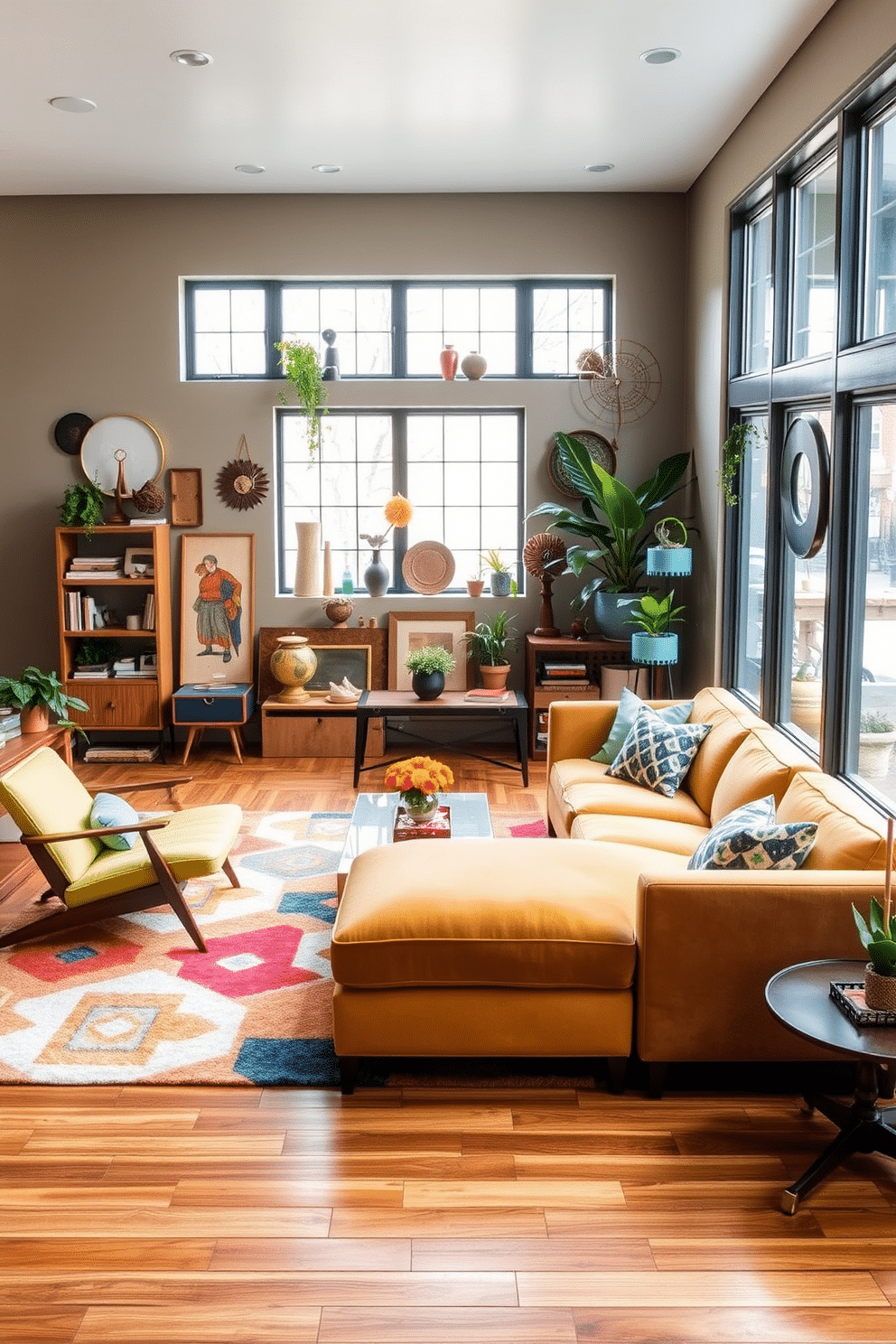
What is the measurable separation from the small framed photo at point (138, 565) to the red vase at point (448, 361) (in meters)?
2.21

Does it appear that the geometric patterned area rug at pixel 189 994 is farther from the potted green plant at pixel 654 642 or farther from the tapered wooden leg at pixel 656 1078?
the potted green plant at pixel 654 642

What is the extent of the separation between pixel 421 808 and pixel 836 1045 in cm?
235

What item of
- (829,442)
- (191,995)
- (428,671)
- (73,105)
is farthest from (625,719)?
(73,105)

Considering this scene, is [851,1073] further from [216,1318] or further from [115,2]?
[115,2]

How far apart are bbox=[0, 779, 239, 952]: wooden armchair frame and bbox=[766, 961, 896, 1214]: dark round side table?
7.54ft

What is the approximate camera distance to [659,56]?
536 centimetres

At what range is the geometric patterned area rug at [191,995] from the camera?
3.77 metres

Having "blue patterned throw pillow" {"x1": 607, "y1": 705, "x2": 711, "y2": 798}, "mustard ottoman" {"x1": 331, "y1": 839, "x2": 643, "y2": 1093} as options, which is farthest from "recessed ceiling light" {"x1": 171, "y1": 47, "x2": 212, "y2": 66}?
"mustard ottoman" {"x1": 331, "y1": 839, "x2": 643, "y2": 1093}

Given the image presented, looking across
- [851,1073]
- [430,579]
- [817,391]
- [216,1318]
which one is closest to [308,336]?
[430,579]

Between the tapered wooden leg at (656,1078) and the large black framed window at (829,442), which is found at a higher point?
the large black framed window at (829,442)

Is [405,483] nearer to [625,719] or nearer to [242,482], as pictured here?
[242,482]

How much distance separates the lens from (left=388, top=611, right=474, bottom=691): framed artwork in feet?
26.6

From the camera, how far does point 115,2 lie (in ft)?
15.5

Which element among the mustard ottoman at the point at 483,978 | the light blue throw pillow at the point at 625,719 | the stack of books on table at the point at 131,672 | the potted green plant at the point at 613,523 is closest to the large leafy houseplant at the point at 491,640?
the potted green plant at the point at 613,523
